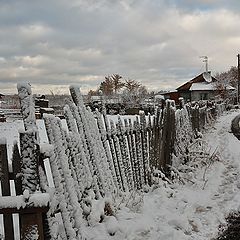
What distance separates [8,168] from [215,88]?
68229 mm

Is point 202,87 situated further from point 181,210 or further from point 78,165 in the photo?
point 78,165

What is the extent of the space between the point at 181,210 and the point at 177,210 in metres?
0.06

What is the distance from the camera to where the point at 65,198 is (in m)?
3.46

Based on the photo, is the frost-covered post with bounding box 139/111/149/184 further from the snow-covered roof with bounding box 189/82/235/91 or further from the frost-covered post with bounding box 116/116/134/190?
the snow-covered roof with bounding box 189/82/235/91

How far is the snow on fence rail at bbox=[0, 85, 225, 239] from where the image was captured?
2807 mm

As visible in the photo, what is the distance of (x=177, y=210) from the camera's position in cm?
514

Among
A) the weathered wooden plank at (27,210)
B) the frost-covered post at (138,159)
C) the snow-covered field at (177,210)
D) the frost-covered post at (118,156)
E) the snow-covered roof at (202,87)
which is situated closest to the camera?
the weathered wooden plank at (27,210)

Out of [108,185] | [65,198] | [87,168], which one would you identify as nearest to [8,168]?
[65,198]

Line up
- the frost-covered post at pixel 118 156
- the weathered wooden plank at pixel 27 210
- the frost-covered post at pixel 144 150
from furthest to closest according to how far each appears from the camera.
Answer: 1. the frost-covered post at pixel 144 150
2. the frost-covered post at pixel 118 156
3. the weathered wooden plank at pixel 27 210

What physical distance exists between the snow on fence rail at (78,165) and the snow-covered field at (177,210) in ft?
0.67

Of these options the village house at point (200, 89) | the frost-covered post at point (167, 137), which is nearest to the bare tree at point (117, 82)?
the village house at point (200, 89)

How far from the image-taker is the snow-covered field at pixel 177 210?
Answer: 420 centimetres

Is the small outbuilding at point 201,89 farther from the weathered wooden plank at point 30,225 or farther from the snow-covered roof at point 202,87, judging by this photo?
the weathered wooden plank at point 30,225

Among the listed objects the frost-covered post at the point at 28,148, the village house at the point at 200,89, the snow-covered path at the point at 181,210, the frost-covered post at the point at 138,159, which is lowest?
the snow-covered path at the point at 181,210
